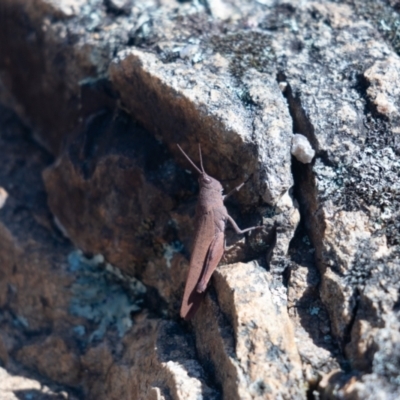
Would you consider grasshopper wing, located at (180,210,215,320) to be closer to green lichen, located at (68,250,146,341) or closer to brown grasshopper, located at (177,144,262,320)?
brown grasshopper, located at (177,144,262,320)

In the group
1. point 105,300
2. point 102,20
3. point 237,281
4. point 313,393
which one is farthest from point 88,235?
point 313,393

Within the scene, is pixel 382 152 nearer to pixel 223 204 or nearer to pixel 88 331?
pixel 223 204

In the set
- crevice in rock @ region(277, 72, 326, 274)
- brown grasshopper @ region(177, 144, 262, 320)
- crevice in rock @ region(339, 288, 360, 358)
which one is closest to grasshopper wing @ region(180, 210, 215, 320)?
brown grasshopper @ region(177, 144, 262, 320)

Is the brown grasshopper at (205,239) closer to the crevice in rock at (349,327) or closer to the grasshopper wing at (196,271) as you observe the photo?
the grasshopper wing at (196,271)

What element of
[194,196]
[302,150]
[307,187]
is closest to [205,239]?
[194,196]

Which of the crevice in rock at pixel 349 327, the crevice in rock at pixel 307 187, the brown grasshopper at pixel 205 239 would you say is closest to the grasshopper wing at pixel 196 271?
the brown grasshopper at pixel 205 239

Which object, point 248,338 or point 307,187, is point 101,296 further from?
point 307,187
